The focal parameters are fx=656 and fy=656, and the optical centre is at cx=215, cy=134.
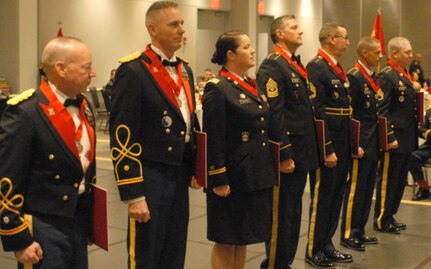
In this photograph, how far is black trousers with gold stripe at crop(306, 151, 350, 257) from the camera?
503cm

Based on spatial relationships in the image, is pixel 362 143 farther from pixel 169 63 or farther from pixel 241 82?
pixel 169 63

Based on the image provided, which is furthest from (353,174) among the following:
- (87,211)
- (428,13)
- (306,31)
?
(306,31)

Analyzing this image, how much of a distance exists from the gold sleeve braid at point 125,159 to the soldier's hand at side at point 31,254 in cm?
61

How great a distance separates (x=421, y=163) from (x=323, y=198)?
3.19 metres

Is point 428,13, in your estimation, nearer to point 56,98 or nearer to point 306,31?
point 306,31

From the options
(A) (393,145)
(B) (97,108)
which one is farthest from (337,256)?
(B) (97,108)

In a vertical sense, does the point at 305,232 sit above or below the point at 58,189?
below

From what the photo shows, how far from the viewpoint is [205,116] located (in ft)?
12.4

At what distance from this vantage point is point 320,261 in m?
5.06

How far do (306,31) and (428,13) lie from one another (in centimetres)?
529

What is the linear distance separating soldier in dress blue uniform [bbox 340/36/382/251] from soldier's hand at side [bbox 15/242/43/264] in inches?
131

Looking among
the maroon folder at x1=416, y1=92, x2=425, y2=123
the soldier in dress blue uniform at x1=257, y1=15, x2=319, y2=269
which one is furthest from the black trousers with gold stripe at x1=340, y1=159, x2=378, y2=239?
the soldier in dress blue uniform at x1=257, y1=15, x2=319, y2=269

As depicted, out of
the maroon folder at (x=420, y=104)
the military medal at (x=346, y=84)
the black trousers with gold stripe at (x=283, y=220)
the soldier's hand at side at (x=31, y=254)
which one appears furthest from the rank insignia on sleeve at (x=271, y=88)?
the maroon folder at (x=420, y=104)

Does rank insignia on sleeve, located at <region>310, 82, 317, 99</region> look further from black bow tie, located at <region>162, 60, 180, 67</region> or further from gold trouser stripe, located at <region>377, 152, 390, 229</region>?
black bow tie, located at <region>162, 60, 180, 67</region>
